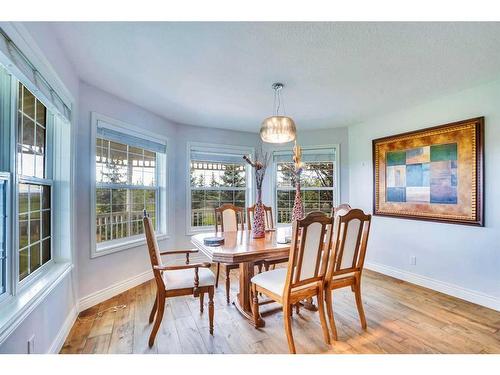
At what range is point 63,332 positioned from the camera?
2004 mm

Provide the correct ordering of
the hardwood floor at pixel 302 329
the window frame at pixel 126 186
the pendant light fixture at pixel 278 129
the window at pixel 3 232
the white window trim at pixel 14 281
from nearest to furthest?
the white window trim at pixel 14 281
the window at pixel 3 232
the hardwood floor at pixel 302 329
the pendant light fixture at pixel 278 129
the window frame at pixel 126 186

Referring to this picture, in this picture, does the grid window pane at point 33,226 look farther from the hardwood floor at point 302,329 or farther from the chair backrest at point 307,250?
the chair backrest at point 307,250

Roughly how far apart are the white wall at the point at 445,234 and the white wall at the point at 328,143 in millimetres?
267

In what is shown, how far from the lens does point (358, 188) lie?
4.14 meters

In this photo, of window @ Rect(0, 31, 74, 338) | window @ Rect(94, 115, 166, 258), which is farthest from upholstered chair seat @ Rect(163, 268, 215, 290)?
window @ Rect(94, 115, 166, 258)

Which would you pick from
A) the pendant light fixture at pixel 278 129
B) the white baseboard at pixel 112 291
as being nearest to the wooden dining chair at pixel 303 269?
the pendant light fixture at pixel 278 129

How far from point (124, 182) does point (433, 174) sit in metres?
3.90

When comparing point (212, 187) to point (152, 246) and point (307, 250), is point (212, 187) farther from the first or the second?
point (307, 250)

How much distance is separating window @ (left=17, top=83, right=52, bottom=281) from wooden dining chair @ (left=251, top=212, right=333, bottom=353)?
68.5 inches

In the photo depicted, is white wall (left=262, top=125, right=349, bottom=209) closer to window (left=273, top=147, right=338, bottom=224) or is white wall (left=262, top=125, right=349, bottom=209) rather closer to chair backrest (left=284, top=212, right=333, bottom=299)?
window (left=273, top=147, right=338, bottom=224)

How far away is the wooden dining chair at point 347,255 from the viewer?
2.02 m

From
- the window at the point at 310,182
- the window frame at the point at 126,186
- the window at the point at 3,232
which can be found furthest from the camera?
the window at the point at 310,182

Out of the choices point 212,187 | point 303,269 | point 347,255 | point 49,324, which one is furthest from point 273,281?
point 212,187
